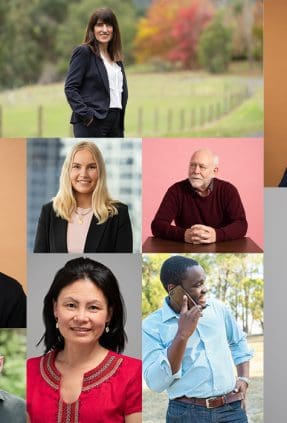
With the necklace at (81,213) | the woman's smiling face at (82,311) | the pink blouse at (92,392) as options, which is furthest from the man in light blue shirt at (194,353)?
the necklace at (81,213)

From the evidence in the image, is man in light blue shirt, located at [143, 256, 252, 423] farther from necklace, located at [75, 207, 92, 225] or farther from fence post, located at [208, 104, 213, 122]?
fence post, located at [208, 104, 213, 122]

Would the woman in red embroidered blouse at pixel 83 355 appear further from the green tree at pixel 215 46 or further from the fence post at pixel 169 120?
the green tree at pixel 215 46

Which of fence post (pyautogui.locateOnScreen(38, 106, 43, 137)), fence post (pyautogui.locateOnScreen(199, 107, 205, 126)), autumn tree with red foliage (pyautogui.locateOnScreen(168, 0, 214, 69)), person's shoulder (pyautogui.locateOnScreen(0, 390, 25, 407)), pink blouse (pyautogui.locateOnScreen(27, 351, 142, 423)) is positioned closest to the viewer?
pink blouse (pyautogui.locateOnScreen(27, 351, 142, 423))

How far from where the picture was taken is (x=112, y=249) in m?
5.36

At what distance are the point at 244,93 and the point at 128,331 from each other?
4.43 feet

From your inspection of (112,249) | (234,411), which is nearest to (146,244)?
(112,249)

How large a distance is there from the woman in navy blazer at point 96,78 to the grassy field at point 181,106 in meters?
0.22

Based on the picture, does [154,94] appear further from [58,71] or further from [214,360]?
[214,360]

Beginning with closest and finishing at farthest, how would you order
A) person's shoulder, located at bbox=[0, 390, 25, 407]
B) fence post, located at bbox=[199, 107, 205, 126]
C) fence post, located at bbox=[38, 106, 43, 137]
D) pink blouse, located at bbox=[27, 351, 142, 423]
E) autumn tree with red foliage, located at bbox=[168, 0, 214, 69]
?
pink blouse, located at bbox=[27, 351, 142, 423]
person's shoulder, located at bbox=[0, 390, 25, 407]
autumn tree with red foliage, located at bbox=[168, 0, 214, 69]
fence post, located at bbox=[199, 107, 205, 126]
fence post, located at bbox=[38, 106, 43, 137]

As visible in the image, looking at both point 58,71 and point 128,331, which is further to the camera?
point 58,71

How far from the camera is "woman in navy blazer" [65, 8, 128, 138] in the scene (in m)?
5.34

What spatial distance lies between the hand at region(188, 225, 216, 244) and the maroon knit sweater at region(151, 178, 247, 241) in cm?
2

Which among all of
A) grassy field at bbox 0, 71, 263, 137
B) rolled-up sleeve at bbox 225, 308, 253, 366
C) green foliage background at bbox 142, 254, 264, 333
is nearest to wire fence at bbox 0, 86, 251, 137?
grassy field at bbox 0, 71, 263, 137

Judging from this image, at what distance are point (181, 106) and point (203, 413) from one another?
61.8 inches
